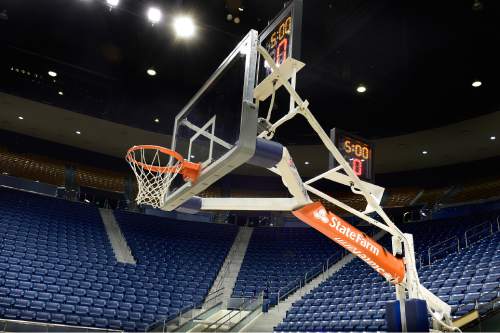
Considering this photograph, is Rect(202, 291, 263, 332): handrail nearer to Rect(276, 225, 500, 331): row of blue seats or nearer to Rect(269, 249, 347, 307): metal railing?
Rect(269, 249, 347, 307): metal railing

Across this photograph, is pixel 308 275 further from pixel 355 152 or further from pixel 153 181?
pixel 153 181

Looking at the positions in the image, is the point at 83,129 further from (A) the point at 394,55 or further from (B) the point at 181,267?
(A) the point at 394,55

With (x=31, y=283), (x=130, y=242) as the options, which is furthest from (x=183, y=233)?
(x=31, y=283)

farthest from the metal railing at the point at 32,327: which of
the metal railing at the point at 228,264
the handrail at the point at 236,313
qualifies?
the metal railing at the point at 228,264

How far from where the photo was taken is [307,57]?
11.6 metres

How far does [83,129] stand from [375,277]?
12211mm

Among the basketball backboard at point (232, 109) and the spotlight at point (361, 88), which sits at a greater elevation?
the spotlight at point (361, 88)

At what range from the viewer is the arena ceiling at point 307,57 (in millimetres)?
10094

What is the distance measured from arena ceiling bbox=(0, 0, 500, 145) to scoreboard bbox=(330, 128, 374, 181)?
4.51m

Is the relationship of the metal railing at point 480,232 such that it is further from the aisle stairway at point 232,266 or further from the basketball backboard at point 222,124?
the basketball backboard at point 222,124

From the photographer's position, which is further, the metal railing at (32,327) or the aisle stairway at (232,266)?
the aisle stairway at (232,266)

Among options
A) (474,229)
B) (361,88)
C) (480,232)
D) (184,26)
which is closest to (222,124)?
(184,26)

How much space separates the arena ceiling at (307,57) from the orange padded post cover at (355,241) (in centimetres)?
564

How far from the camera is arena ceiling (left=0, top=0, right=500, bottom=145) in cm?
1009
